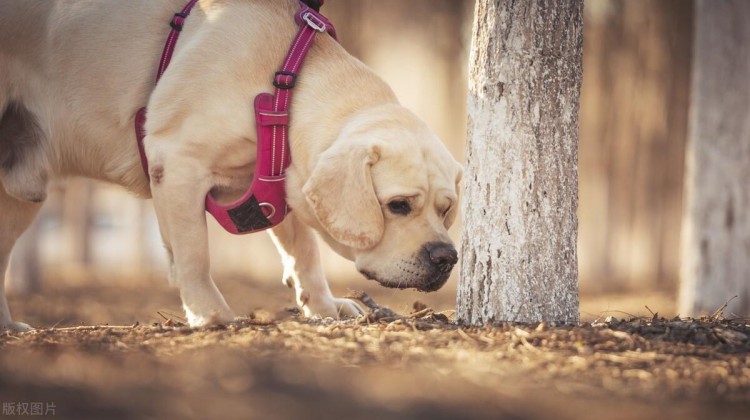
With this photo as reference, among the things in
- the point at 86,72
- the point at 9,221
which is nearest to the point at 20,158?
the point at 9,221

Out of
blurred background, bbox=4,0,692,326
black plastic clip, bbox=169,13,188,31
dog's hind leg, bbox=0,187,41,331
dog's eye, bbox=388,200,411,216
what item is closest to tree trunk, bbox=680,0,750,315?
blurred background, bbox=4,0,692,326

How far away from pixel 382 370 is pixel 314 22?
205cm

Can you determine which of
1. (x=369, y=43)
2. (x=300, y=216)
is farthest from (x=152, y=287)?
(x=300, y=216)

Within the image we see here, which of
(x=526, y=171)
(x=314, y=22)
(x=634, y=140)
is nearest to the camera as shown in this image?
(x=526, y=171)

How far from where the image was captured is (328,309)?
4.70 meters

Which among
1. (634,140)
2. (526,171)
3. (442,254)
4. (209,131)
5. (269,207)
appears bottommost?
(442,254)

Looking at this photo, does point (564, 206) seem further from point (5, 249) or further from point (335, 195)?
point (5, 249)

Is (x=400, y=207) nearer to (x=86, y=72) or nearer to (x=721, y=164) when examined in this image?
(x=86, y=72)

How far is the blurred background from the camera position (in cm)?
1043

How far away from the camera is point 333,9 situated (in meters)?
10.8

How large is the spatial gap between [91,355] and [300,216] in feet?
4.35

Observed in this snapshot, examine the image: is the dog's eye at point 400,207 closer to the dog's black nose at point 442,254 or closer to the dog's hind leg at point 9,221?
the dog's black nose at point 442,254

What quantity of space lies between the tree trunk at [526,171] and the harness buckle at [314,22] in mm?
866

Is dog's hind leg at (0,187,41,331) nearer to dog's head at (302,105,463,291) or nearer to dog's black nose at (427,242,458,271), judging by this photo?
dog's head at (302,105,463,291)
